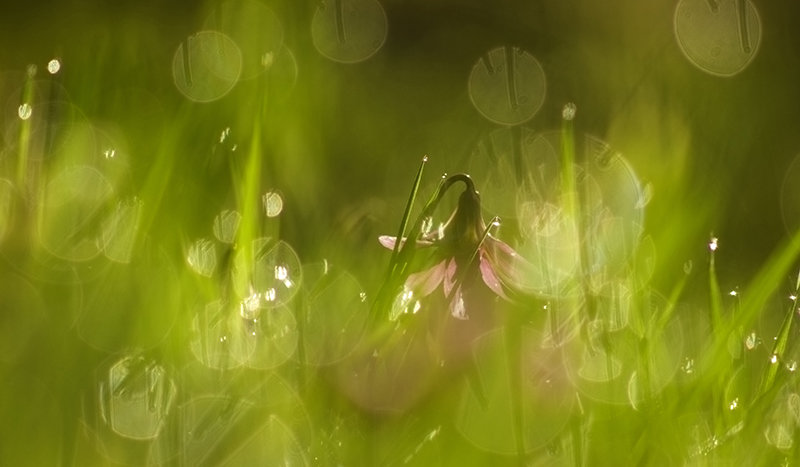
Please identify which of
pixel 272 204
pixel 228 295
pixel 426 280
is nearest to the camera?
pixel 228 295

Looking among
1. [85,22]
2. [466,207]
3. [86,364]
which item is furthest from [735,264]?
[85,22]

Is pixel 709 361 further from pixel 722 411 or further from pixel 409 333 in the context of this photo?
pixel 409 333

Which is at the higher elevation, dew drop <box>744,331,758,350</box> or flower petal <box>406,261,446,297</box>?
flower petal <box>406,261,446,297</box>

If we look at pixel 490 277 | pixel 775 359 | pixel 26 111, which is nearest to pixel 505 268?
pixel 490 277

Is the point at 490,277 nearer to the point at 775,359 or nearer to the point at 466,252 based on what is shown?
the point at 466,252

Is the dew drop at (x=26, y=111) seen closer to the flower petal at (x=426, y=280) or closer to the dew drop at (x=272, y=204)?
the dew drop at (x=272, y=204)

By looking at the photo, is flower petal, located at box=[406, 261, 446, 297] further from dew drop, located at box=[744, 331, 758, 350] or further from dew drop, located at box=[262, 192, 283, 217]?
dew drop, located at box=[744, 331, 758, 350]

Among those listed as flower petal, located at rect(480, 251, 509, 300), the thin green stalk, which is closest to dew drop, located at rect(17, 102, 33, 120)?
flower petal, located at rect(480, 251, 509, 300)

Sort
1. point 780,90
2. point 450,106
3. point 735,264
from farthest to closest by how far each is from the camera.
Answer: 1. point 450,106
2. point 780,90
3. point 735,264
